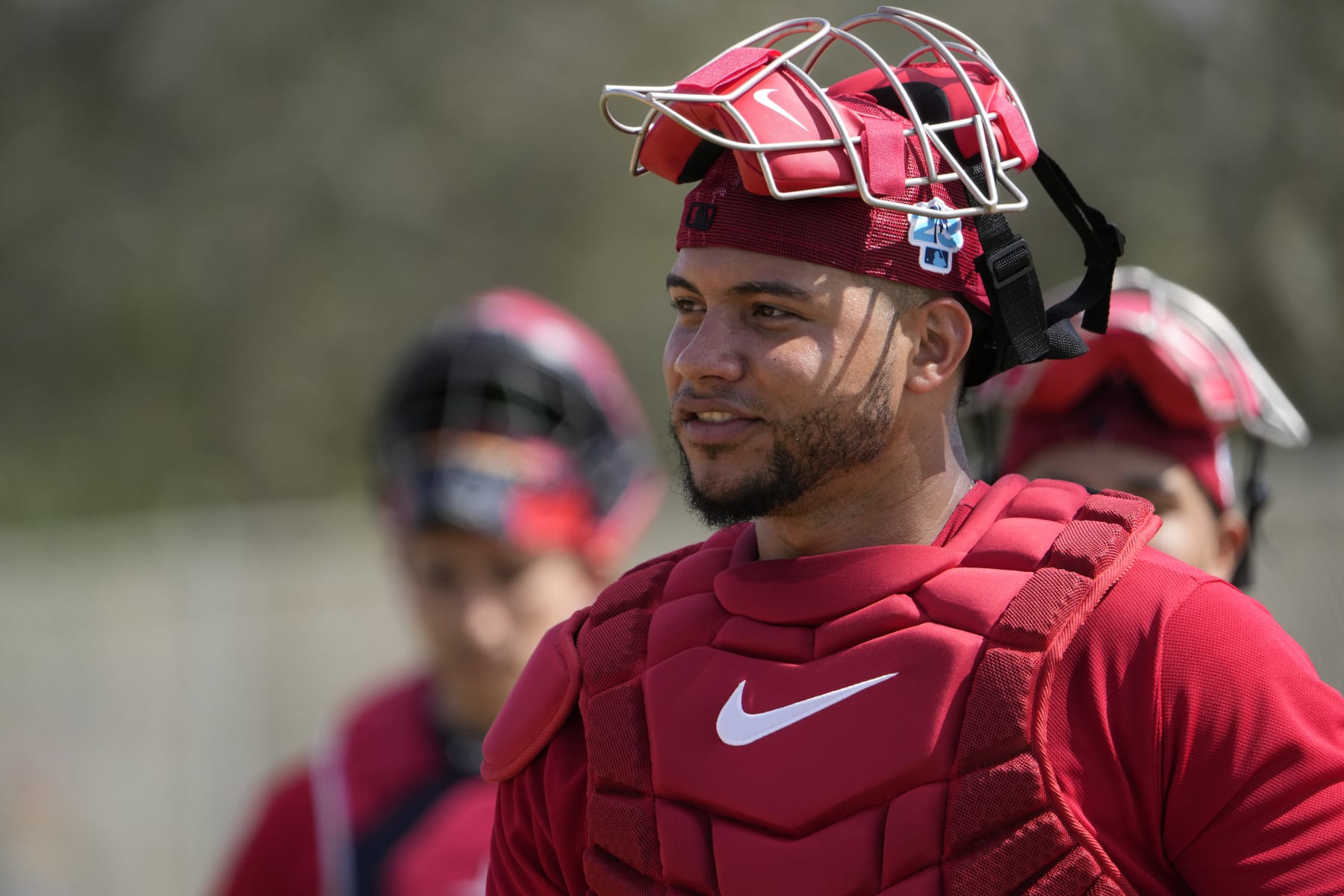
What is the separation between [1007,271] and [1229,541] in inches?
67.2

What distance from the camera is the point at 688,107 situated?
7.17ft

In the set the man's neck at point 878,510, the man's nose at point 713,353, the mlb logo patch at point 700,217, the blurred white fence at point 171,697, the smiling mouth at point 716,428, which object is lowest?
the blurred white fence at point 171,697

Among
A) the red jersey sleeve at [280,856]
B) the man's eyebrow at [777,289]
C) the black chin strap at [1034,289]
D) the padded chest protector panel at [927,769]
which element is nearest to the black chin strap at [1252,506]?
the black chin strap at [1034,289]

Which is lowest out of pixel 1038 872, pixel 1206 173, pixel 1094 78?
pixel 1038 872

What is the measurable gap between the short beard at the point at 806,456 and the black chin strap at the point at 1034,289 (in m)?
0.21

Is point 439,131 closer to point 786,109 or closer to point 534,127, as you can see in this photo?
point 534,127

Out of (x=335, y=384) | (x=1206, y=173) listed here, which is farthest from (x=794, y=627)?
(x=335, y=384)

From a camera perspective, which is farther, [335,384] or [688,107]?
[335,384]

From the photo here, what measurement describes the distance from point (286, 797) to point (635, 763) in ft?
9.32

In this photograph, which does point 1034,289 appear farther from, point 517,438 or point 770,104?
point 517,438

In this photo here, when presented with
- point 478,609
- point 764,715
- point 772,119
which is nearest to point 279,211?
point 478,609

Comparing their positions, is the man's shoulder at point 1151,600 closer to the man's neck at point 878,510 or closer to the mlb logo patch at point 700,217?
the man's neck at point 878,510

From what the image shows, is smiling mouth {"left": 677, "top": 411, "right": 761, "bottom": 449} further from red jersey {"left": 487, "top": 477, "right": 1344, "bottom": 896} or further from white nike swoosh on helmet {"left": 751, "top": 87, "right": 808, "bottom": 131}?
white nike swoosh on helmet {"left": 751, "top": 87, "right": 808, "bottom": 131}

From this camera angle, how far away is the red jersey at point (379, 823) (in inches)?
173
